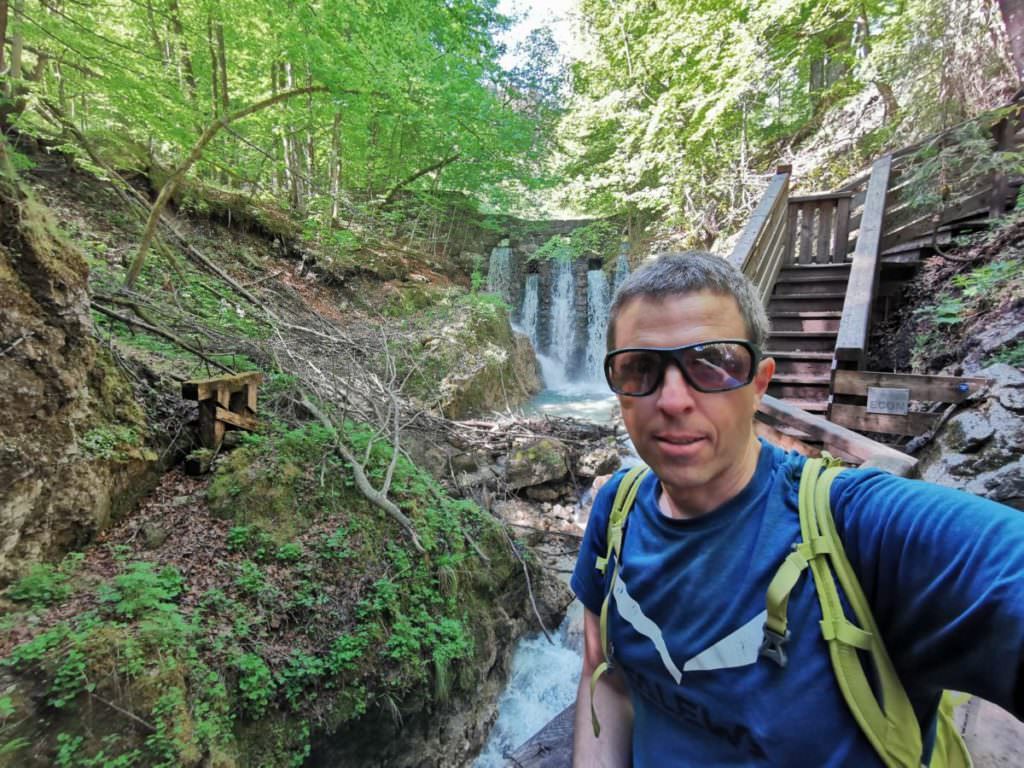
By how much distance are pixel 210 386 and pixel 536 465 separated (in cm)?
459

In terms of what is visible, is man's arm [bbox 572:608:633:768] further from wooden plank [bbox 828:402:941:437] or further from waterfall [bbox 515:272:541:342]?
waterfall [bbox 515:272:541:342]

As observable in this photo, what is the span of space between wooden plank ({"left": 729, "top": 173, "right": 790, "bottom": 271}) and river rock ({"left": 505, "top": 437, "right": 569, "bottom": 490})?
3927 mm

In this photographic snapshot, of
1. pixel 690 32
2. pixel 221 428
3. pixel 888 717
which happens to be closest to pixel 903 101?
pixel 690 32

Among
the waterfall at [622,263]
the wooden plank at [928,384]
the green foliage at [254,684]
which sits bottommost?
the green foliage at [254,684]

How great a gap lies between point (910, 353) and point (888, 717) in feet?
17.4

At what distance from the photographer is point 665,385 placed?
1.03 metres

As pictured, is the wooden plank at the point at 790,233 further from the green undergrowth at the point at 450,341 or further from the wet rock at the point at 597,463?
the green undergrowth at the point at 450,341

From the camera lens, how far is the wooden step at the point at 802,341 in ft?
14.6

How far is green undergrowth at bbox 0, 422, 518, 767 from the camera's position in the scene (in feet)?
6.11

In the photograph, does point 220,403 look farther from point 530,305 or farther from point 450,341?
point 530,305

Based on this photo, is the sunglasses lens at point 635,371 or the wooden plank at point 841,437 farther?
the wooden plank at point 841,437

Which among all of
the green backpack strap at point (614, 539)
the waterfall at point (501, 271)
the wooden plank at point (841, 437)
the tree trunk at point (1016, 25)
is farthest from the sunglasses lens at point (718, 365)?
the waterfall at point (501, 271)

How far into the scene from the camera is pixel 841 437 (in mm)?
2863

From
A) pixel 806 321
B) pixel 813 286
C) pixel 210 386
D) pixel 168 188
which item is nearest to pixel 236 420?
pixel 210 386
